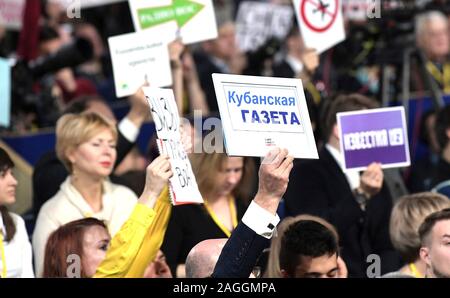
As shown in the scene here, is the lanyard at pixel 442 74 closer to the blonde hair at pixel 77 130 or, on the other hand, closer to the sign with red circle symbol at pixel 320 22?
the sign with red circle symbol at pixel 320 22

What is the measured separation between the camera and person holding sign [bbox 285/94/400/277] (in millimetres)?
6328

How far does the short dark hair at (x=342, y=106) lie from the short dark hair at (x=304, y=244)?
155 cm

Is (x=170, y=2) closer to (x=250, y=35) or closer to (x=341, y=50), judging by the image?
(x=341, y=50)

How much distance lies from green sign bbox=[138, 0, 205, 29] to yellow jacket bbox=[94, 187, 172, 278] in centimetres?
179

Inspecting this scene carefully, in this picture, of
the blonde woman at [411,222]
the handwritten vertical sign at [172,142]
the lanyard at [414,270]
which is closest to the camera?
the handwritten vertical sign at [172,142]

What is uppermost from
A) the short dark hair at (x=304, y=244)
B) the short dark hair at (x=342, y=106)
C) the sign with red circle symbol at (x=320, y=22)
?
the sign with red circle symbol at (x=320, y=22)

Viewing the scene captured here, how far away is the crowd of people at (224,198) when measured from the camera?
203 inches

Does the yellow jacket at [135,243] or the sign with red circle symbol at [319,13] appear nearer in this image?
the yellow jacket at [135,243]

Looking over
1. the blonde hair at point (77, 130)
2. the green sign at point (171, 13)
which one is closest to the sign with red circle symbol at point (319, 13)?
the green sign at point (171, 13)

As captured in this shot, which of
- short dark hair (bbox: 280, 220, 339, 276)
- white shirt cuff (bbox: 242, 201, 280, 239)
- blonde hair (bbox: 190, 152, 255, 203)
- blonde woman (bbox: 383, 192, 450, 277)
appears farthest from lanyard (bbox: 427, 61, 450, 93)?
white shirt cuff (bbox: 242, 201, 280, 239)

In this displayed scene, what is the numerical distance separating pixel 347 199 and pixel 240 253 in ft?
6.42

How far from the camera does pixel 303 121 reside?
15.6 feet

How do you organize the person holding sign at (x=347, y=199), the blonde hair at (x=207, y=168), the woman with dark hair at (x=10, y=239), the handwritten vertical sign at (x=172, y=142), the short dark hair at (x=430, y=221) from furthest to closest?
1. the blonde hair at (x=207, y=168)
2. the person holding sign at (x=347, y=199)
3. the woman with dark hair at (x=10, y=239)
4. the short dark hair at (x=430, y=221)
5. the handwritten vertical sign at (x=172, y=142)

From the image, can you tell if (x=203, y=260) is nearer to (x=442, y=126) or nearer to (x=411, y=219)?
(x=411, y=219)
